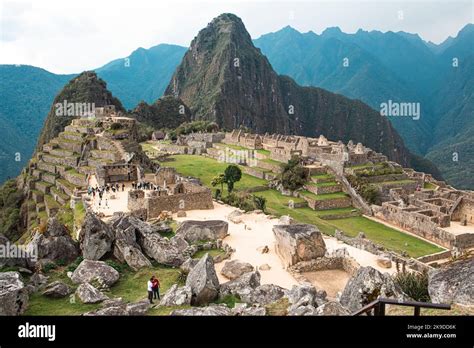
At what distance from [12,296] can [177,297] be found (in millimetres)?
3152

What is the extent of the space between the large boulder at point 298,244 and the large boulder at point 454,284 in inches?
282

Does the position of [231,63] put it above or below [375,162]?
above

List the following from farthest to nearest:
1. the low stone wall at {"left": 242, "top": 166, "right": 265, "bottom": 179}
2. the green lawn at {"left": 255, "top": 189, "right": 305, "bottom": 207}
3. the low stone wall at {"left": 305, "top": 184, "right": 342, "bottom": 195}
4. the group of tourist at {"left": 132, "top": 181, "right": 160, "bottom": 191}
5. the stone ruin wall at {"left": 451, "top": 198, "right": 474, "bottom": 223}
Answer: the low stone wall at {"left": 242, "top": 166, "right": 265, "bottom": 179}, the low stone wall at {"left": 305, "top": 184, "right": 342, "bottom": 195}, the green lawn at {"left": 255, "top": 189, "right": 305, "bottom": 207}, the stone ruin wall at {"left": 451, "top": 198, "right": 474, "bottom": 223}, the group of tourist at {"left": 132, "top": 181, "right": 160, "bottom": 191}

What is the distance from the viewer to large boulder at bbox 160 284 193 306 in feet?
32.7

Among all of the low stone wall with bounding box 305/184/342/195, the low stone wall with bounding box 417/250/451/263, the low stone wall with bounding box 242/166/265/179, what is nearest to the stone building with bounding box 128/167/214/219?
the low stone wall with bounding box 417/250/451/263

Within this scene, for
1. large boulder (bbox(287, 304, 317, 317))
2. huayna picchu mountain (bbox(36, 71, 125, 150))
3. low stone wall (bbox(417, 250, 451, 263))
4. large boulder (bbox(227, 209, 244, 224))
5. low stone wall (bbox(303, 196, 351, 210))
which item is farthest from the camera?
huayna picchu mountain (bbox(36, 71, 125, 150))

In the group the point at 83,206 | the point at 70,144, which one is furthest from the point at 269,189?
the point at 83,206

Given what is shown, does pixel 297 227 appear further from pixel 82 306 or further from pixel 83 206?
pixel 83 206

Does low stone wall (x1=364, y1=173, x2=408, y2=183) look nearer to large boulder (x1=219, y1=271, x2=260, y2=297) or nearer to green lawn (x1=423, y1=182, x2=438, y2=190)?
green lawn (x1=423, y1=182, x2=438, y2=190)

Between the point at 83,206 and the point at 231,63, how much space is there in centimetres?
17988

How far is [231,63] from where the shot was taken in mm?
198125

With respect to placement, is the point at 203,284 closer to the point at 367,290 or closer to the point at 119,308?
the point at 119,308

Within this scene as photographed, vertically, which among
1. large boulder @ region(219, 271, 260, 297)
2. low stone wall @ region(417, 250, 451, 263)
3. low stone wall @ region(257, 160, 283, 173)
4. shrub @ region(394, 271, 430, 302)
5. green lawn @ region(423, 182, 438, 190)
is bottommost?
low stone wall @ region(417, 250, 451, 263)

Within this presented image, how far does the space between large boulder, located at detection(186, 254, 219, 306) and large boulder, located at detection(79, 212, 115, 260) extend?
388cm
